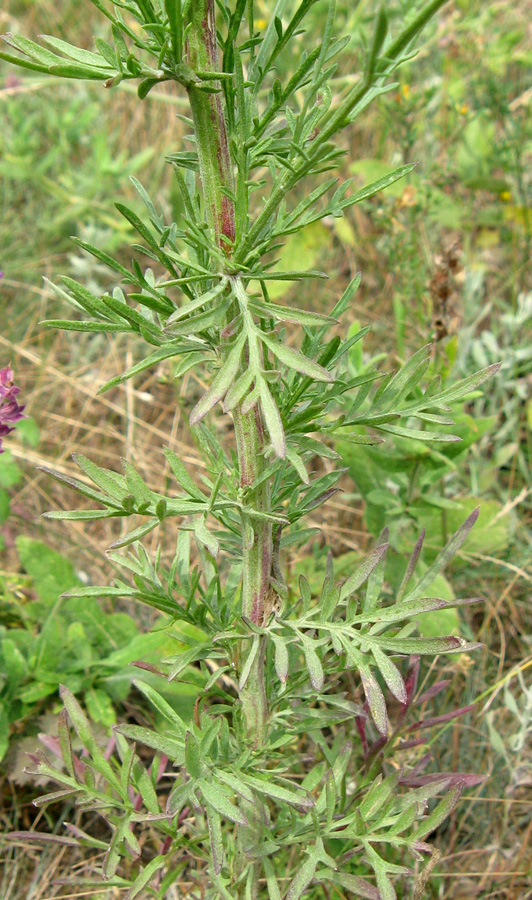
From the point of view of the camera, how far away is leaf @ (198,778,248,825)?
3.55 feet

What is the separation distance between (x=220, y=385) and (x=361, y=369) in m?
1.06

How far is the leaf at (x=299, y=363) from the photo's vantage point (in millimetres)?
927

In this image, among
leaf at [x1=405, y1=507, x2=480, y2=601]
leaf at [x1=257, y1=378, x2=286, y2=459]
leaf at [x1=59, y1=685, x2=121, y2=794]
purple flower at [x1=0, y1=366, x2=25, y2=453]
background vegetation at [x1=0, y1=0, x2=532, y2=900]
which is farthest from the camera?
background vegetation at [x1=0, y1=0, x2=532, y2=900]

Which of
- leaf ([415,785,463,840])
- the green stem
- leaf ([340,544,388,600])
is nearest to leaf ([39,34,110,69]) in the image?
the green stem

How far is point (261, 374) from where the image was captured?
98cm

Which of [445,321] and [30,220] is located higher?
[30,220]

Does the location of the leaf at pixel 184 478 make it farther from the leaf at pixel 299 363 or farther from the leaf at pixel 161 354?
the leaf at pixel 299 363

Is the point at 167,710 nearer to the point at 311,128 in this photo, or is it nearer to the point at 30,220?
the point at 311,128

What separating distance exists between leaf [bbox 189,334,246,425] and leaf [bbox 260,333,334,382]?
40 millimetres

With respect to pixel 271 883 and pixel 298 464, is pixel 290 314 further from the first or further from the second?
pixel 271 883

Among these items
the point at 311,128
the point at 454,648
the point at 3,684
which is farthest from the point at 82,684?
the point at 311,128

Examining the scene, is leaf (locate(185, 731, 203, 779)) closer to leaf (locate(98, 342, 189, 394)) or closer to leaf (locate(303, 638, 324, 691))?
leaf (locate(303, 638, 324, 691))

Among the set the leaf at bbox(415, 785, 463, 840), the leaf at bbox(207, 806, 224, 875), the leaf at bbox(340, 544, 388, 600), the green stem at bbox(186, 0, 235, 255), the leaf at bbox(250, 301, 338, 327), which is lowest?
the leaf at bbox(415, 785, 463, 840)

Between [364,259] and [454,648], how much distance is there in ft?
7.97
